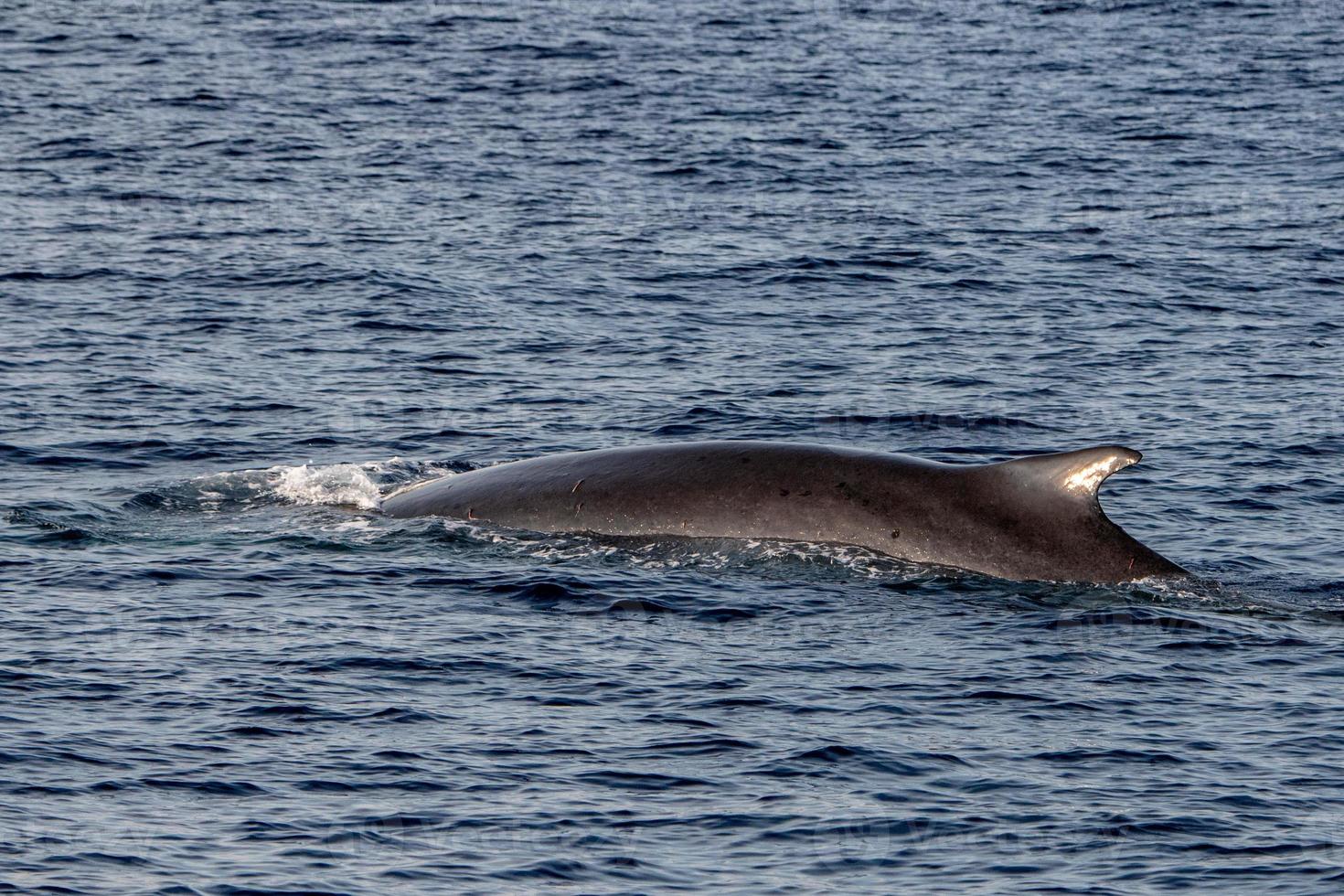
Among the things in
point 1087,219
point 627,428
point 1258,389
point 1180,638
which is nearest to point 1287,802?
point 1180,638

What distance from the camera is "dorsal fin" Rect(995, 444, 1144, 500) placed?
690 inches

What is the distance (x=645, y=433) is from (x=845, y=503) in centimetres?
747

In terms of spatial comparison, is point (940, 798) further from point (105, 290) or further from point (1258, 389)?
point (105, 290)

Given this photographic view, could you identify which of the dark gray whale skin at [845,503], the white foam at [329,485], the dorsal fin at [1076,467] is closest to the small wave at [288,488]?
the white foam at [329,485]

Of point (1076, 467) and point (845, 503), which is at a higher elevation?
point (1076, 467)

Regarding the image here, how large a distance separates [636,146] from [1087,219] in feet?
36.7

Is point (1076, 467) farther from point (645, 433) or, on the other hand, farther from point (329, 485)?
point (645, 433)

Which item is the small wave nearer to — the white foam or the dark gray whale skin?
the white foam

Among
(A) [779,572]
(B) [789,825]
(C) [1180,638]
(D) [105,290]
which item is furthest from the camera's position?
(D) [105,290]

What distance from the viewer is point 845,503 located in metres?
19.1

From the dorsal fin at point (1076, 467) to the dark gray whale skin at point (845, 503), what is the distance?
1cm

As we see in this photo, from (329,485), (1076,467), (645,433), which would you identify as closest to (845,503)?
(1076,467)

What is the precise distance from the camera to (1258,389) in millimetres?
28688

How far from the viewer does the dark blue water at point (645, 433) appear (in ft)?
45.8
